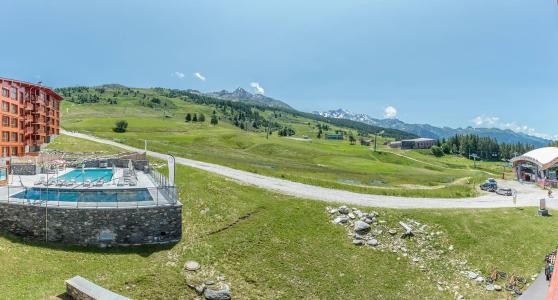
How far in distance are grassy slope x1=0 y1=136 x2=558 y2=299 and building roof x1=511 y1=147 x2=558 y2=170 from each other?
44.5m

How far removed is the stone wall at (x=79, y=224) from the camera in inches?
1266

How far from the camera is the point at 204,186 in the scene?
44844mm

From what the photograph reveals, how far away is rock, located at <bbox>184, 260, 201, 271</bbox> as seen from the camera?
30062 millimetres

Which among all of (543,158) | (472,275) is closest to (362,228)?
(472,275)

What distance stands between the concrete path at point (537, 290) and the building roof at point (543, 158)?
196 feet

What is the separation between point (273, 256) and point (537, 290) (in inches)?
854

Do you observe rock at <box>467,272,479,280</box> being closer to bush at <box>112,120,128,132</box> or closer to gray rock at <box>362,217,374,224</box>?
gray rock at <box>362,217,374,224</box>

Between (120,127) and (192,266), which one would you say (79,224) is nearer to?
(192,266)

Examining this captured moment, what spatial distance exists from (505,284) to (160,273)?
28860 millimetres

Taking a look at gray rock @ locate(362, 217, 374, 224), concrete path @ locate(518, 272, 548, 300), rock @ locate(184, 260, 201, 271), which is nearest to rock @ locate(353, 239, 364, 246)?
gray rock @ locate(362, 217, 374, 224)

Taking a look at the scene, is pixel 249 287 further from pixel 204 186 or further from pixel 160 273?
pixel 204 186

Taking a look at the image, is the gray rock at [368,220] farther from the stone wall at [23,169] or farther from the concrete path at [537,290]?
the stone wall at [23,169]

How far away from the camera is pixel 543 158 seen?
8275 centimetres

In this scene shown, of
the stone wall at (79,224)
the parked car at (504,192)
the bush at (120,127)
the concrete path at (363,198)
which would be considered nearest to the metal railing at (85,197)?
the stone wall at (79,224)
